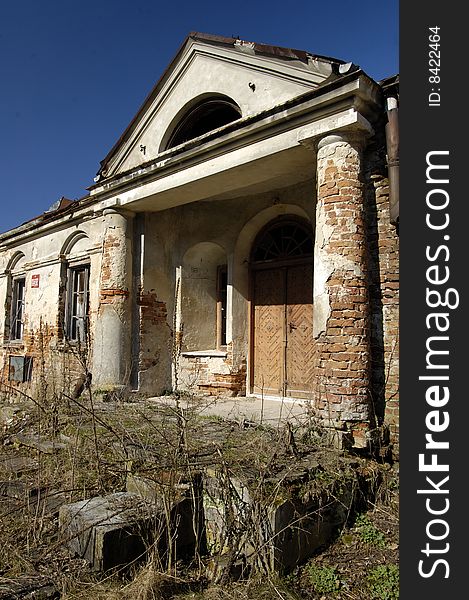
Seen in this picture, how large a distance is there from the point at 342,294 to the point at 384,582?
8.89 ft

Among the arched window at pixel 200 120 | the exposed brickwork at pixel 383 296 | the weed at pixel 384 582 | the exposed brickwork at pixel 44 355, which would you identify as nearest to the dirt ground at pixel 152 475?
the weed at pixel 384 582

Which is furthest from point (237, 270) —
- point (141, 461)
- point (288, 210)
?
point (141, 461)

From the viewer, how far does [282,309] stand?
7.98 metres

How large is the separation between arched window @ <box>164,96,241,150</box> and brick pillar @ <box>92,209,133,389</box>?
1.71 metres

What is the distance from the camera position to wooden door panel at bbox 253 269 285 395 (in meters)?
7.96

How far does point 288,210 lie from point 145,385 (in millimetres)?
4047

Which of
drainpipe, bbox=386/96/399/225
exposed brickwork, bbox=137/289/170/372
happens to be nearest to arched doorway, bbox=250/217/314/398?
exposed brickwork, bbox=137/289/170/372

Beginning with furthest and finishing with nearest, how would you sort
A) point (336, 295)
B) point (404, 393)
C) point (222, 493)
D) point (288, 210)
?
point (288, 210) < point (336, 295) < point (222, 493) < point (404, 393)

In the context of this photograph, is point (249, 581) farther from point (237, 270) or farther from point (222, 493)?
point (237, 270)

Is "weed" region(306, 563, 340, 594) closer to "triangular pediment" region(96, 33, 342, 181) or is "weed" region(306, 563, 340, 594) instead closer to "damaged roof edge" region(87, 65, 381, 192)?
"damaged roof edge" region(87, 65, 381, 192)

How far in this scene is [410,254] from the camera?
262 cm

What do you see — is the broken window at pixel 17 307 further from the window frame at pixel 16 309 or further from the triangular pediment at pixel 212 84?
the triangular pediment at pixel 212 84

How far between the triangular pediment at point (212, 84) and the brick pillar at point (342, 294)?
1150 mm

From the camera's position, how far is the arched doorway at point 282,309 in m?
7.63
